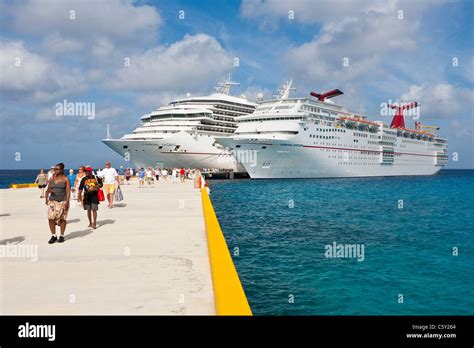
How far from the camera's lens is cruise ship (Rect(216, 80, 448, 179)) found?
53781mm

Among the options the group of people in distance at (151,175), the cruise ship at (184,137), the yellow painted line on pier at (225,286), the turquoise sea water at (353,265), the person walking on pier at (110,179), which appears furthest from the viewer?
the cruise ship at (184,137)

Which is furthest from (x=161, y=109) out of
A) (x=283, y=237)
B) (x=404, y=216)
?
(x=283, y=237)

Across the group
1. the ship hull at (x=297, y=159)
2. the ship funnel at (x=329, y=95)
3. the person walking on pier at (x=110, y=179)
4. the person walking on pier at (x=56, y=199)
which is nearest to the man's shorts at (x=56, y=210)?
the person walking on pier at (x=56, y=199)

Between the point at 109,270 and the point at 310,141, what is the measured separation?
170ft

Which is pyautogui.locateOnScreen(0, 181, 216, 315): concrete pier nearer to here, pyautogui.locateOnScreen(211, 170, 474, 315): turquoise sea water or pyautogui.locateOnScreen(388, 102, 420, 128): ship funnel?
pyautogui.locateOnScreen(211, 170, 474, 315): turquoise sea water

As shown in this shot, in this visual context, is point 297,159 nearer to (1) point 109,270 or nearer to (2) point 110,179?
(2) point 110,179

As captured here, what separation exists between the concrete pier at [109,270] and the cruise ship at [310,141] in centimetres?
4258

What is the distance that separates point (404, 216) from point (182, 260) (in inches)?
729

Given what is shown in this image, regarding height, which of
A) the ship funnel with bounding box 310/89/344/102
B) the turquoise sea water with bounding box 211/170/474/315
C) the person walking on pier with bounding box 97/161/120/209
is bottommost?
the turquoise sea water with bounding box 211/170/474/315

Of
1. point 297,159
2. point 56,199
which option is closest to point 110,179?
point 56,199

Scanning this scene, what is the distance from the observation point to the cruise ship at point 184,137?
192ft

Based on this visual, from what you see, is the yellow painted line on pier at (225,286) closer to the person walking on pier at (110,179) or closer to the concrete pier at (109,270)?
the concrete pier at (109,270)

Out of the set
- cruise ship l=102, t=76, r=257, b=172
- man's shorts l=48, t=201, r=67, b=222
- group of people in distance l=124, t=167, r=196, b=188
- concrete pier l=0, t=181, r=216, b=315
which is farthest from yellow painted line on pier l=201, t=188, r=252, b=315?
cruise ship l=102, t=76, r=257, b=172

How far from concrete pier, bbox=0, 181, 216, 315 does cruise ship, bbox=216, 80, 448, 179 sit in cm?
4258
